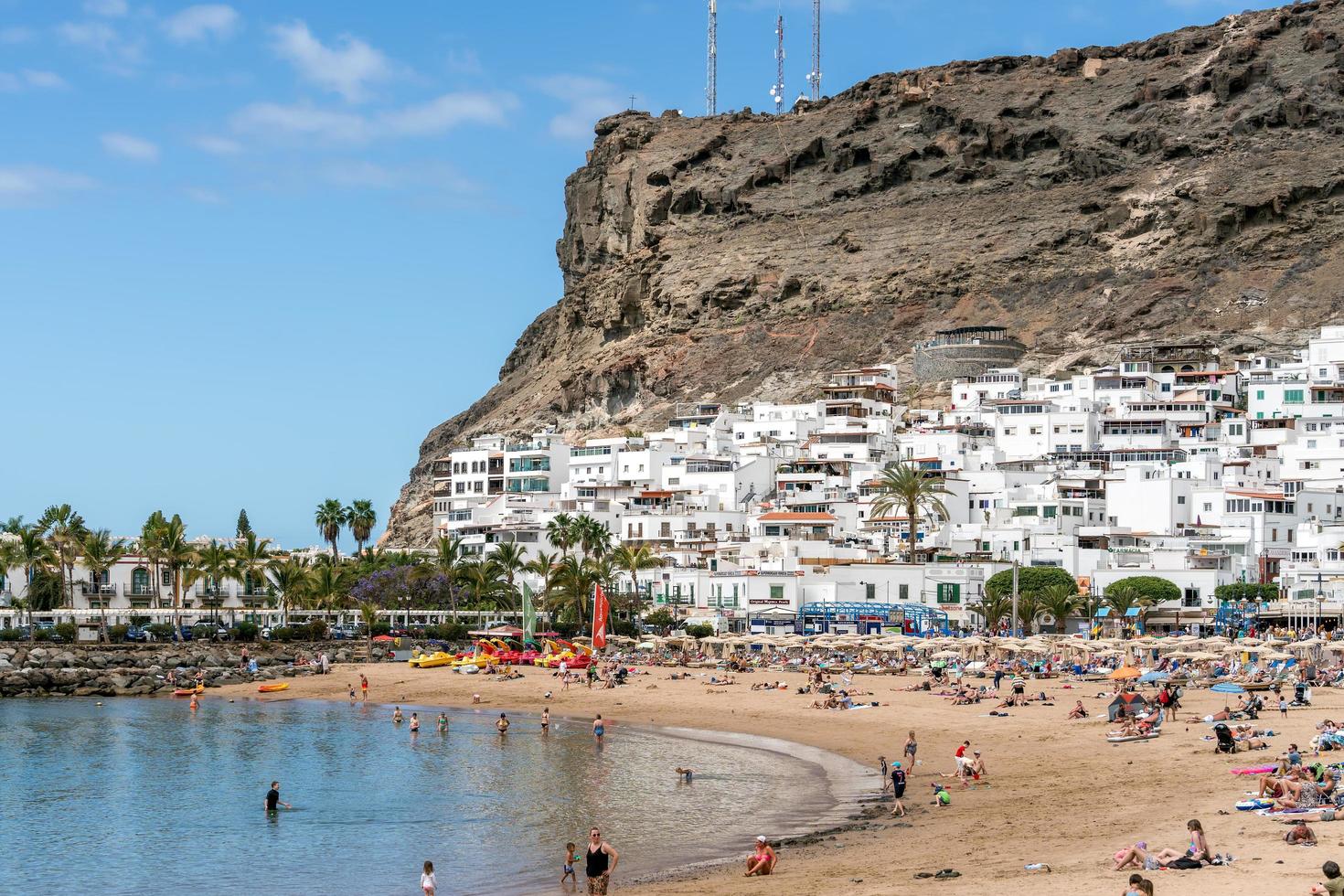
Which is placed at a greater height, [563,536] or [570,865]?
[563,536]

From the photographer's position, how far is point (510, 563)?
93.8 m

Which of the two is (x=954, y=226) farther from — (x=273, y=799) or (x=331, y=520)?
(x=273, y=799)

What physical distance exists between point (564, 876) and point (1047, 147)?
149 m

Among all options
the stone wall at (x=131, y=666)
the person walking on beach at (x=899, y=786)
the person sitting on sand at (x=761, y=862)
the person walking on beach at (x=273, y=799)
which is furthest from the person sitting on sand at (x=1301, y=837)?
the stone wall at (x=131, y=666)

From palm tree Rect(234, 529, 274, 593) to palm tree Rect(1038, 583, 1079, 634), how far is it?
1698 inches

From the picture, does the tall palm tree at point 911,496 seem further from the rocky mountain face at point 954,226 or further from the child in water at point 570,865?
the child in water at point 570,865

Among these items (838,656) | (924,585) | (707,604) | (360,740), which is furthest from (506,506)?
(360,740)

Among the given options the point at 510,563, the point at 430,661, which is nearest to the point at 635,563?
the point at 510,563

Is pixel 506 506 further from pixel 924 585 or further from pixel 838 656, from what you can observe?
pixel 838 656

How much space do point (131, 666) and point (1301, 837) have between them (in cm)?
6130

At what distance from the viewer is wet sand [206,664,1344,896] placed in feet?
82.8

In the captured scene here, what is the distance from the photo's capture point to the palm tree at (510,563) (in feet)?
307

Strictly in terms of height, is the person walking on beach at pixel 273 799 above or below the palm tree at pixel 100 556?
below

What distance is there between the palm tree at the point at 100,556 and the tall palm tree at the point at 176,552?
2.57 metres
